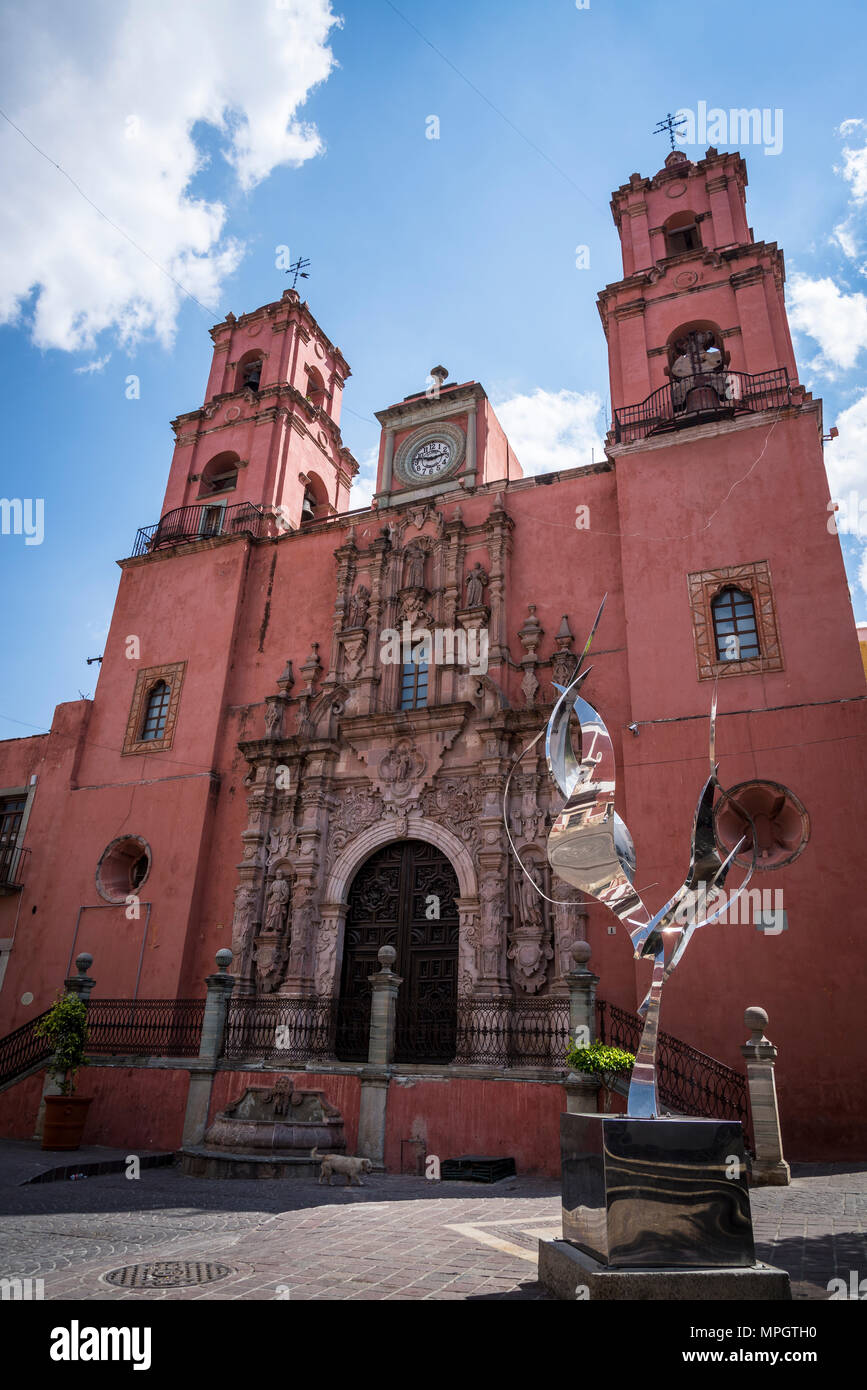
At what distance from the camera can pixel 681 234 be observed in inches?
729

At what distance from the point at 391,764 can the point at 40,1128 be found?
7355 millimetres

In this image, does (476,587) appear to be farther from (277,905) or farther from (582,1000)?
(582,1000)


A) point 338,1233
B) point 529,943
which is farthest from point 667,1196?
point 529,943

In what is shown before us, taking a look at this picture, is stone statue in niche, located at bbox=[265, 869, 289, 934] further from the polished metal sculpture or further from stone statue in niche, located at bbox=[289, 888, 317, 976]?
the polished metal sculpture

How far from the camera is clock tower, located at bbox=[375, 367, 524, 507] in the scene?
16828mm

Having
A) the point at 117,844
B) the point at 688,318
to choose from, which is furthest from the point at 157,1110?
the point at 688,318

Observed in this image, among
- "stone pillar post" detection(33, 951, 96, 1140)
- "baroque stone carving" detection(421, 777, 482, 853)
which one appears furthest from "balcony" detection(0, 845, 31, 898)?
"baroque stone carving" detection(421, 777, 482, 853)

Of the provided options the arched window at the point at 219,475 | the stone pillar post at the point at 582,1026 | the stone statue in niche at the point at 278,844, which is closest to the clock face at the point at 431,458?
the arched window at the point at 219,475

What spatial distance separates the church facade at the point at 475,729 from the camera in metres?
10.8

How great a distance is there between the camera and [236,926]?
14102 mm

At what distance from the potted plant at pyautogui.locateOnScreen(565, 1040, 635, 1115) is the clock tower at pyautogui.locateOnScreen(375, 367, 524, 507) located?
10.8 m

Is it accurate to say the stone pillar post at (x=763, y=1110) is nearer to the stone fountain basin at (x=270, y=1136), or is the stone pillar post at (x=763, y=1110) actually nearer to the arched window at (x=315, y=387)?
the stone fountain basin at (x=270, y=1136)

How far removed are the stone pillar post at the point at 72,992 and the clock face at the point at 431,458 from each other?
10.9 metres

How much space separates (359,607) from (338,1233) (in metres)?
11.7
